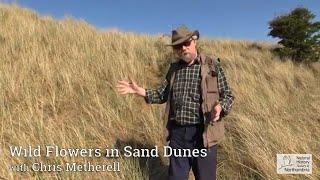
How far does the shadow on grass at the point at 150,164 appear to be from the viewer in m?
5.18

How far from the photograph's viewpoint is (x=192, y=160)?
412cm

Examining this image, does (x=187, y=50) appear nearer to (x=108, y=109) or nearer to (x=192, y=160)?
(x=192, y=160)

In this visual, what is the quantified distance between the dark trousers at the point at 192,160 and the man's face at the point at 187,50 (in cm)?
63

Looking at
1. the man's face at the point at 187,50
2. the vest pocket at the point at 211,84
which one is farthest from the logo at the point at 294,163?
the man's face at the point at 187,50

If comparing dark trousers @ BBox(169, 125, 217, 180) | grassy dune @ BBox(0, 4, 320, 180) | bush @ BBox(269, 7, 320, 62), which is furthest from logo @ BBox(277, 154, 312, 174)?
bush @ BBox(269, 7, 320, 62)

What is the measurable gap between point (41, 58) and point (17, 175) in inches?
147

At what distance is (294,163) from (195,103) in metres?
1.69

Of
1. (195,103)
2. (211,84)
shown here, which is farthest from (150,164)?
(211,84)

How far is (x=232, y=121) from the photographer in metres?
6.45

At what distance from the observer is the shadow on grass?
5176mm

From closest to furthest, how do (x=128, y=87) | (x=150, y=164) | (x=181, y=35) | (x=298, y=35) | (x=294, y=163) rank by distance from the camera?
(x=181, y=35)
(x=128, y=87)
(x=294, y=163)
(x=150, y=164)
(x=298, y=35)

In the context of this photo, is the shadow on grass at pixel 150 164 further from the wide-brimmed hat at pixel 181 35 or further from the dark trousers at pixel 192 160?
the wide-brimmed hat at pixel 181 35

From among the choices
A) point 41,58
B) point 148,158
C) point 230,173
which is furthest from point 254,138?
point 41,58

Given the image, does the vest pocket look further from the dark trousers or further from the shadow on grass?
the shadow on grass
